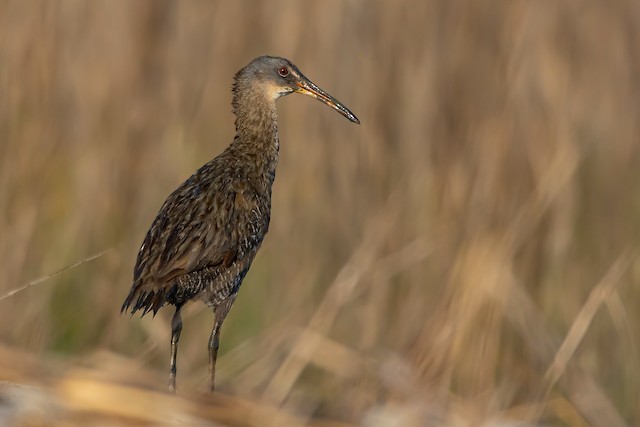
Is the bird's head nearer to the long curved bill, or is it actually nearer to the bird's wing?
the long curved bill

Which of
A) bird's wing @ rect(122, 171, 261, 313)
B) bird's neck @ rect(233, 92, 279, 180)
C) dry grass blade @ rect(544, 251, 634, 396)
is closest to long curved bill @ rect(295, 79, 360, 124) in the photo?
bird's neck @ rect(233, 92, 279, 180)

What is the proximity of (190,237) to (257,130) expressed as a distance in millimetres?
663

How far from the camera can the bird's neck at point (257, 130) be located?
3.81m

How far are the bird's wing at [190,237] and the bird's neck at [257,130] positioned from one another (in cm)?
21

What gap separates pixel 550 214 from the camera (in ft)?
17.4

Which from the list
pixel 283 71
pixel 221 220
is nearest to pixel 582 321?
pixel 221 220

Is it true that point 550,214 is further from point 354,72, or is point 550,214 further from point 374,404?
point 374,404

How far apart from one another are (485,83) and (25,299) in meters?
2.11

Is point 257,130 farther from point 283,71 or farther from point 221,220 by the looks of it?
point 221,220

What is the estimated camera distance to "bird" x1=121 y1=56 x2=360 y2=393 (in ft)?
10.5

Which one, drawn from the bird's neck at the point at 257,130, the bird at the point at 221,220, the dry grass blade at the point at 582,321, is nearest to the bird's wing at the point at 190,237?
the bird at the point at 221,220

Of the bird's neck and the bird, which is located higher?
the bird's neck

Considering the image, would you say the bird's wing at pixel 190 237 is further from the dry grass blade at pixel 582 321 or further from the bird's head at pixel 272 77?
Answer: the dry grass blade at pixel 582 321

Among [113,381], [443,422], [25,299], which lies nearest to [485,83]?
[25,299]
